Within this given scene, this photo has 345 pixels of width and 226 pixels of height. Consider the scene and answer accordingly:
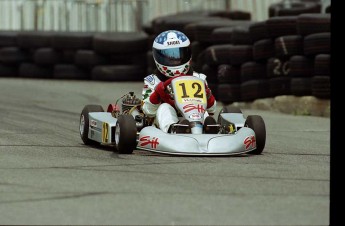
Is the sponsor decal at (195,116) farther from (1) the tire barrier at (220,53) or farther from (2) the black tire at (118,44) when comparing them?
(2) the black tire at (118,44)

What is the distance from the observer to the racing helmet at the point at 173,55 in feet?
33.4

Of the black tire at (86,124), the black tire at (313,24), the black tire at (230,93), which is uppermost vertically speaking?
the black tire at (313,24)

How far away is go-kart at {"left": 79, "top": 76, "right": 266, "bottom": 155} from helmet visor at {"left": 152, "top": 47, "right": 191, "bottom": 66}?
13.0 inches

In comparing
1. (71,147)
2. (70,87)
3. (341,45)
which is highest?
(341,45)

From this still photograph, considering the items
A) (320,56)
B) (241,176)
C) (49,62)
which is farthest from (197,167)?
(49,62)

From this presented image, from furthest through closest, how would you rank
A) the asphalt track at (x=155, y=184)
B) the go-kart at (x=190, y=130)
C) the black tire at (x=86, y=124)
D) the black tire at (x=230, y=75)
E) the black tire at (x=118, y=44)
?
the black tire at (x=118, y=44), the black tire at (x=230, y=75), the black tire at (x=86, y=124), the go-kart at (x=190, y=130), the asphalt track at (x=155, y=184)

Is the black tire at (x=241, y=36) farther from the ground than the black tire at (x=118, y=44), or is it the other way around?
the black tire at (x=241, y=36)

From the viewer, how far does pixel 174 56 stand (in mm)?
10180

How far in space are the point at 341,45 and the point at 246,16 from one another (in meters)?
14.8

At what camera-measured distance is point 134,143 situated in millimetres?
9445

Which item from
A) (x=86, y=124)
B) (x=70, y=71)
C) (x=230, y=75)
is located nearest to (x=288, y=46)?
(x=230, y=75)

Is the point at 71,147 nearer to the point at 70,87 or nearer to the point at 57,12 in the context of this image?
the point at 70,87

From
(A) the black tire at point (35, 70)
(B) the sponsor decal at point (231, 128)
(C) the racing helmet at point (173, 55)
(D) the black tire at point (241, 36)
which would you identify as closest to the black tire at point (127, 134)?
(C) the racing helmet at point (173, 55)

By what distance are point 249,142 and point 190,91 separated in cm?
74
